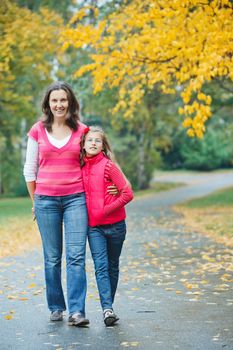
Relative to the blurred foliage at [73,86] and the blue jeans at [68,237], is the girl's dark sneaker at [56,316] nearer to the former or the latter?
the blue jeans at [68,237]

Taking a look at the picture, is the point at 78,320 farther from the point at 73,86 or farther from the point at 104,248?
the point at 73,86

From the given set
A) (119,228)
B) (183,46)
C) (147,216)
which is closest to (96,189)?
(119,228)

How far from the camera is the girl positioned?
21.3 ft

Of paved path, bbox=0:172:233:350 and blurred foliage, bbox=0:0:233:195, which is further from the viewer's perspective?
blurred foliage, bbox=0:0:233:195

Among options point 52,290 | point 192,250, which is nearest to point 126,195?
point 52,290

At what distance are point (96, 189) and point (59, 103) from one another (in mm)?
787

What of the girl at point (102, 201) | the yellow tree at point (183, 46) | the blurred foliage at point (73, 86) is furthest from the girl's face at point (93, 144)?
the blurred foliage at point (73, 86)

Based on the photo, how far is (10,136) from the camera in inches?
1475

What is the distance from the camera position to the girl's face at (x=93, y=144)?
646cm

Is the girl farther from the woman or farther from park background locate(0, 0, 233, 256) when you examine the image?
park background locate(0, 0, 233, 256)

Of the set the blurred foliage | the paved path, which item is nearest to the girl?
the paved path

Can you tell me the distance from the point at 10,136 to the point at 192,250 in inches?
1020

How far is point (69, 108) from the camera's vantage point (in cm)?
666

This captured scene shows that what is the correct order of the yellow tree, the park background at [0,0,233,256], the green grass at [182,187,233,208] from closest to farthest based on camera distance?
the yellow tree < the park background at [0,0,233,256] < the green grass at [182,187,233,208]
